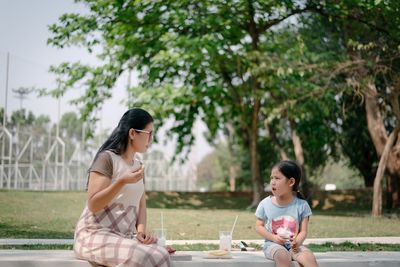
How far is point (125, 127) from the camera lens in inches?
137

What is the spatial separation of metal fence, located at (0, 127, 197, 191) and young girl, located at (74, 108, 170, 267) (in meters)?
13.5

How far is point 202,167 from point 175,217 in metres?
51.3

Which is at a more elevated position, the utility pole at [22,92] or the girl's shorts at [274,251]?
the utility pole at [22,92]

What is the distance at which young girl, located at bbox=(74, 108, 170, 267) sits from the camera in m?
3.26

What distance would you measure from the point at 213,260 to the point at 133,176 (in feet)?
2.97

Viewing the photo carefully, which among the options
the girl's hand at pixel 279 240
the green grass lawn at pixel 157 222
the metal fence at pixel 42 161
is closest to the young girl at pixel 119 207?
the girl's hand at pixel 279 240

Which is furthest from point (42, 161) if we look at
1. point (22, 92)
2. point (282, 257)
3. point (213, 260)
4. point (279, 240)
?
point (282, 257)

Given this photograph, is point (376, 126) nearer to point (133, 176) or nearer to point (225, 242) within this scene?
point (225, 242)

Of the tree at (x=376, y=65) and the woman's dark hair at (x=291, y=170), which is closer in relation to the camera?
the woman's dark hair at (x=291, y=170)

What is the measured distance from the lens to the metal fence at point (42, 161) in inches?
661

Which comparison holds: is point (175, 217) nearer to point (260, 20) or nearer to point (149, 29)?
point (149, 29)

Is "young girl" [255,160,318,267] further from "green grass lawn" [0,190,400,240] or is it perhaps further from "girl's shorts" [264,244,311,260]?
"green grass lawn" [0,190,400,240]

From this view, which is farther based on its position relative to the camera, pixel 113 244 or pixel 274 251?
pixel 274 251

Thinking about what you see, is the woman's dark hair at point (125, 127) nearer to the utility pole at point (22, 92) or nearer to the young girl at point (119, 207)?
the young girl at point (119, 207)
